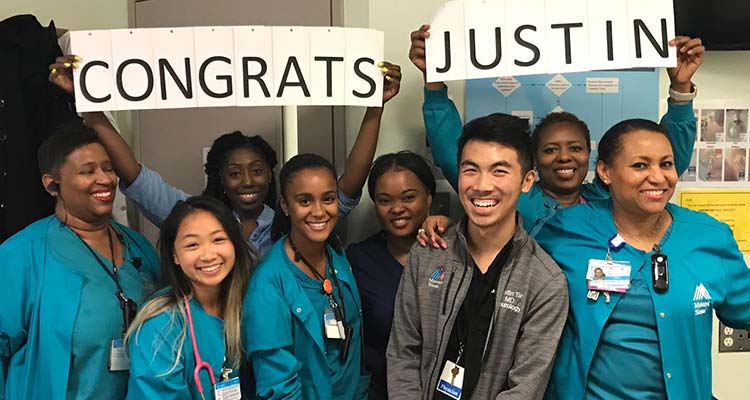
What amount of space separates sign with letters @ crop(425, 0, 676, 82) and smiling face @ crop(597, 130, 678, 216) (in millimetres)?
253

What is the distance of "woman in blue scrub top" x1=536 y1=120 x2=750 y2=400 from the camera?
148 cm

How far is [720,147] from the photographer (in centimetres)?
232

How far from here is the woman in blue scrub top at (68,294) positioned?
1.58m

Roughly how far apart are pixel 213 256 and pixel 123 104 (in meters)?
0.52

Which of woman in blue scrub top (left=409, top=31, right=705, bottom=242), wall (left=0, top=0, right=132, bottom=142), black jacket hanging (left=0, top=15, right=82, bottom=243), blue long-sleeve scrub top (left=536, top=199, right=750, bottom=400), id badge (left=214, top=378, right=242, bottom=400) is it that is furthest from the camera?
wall (left=0, top=0, right=132, bottom=142)

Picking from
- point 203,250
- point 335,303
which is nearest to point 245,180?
point 203,250

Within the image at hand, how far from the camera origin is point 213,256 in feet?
5.41

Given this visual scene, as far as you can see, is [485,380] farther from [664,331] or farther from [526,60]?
[526,60]

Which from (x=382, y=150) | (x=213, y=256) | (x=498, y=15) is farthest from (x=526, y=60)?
(x=213, y=256)

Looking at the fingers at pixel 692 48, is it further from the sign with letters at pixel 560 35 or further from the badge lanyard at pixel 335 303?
the badge lanyard at pixel 335 303

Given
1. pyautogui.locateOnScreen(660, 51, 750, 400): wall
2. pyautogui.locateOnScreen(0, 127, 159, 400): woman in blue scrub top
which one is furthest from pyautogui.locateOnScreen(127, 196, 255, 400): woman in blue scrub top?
pyautogui.locateOnScreen(660, 51, 750, 400): wall

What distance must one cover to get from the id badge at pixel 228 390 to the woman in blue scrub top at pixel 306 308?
2.3 inches

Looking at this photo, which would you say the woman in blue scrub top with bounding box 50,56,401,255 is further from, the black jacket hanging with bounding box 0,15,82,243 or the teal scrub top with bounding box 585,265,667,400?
the teal scrub top with bounding box 585,265,667,400

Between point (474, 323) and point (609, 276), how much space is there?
38 centimetres
